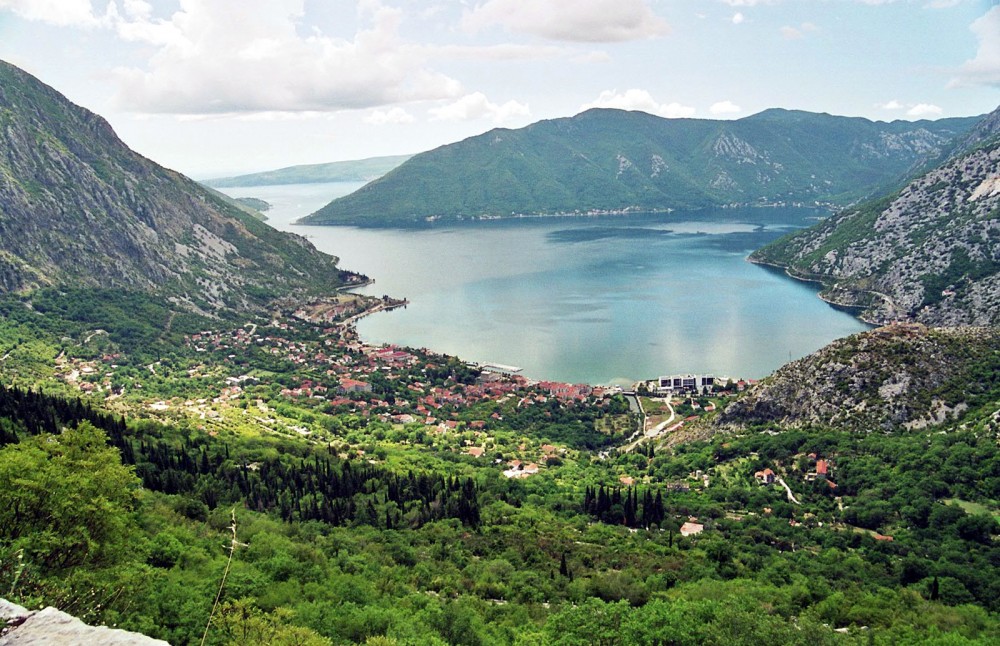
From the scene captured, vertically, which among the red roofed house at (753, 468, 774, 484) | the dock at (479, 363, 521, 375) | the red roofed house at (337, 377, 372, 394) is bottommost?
the dock at (479, 363, 521, 375)

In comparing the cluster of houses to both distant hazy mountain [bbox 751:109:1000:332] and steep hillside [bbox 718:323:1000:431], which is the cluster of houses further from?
distant hazy mountain [bbox 751:109:1000:332]

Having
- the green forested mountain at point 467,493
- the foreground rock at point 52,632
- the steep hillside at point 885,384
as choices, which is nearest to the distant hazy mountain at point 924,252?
the steep hillside at point 885,384

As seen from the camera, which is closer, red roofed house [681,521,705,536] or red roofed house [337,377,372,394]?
red roofed house [681,521,705,536]

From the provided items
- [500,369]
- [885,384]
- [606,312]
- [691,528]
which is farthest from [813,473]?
[606,312]

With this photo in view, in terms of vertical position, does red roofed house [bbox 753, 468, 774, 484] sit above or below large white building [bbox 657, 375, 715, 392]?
above

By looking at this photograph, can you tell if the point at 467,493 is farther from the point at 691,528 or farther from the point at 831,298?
the point at 831,298

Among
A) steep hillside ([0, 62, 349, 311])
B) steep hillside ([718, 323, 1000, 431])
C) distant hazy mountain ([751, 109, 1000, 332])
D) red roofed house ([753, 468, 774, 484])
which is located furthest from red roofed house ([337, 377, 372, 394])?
distant hazy mountain ([751, 109, 1000, 332])

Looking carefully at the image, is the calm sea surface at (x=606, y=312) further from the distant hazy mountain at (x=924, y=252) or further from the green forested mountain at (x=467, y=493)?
the green forested mountain at (x=467, y=493)

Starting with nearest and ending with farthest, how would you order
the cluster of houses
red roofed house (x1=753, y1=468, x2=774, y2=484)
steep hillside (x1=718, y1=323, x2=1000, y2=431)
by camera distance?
1. the cluster of houses
2. red roofed house (x1=753, y1=468, x2=774, y2=484)
3. steep hillside (x1=718, y1=323, x2=1000, y2=431)

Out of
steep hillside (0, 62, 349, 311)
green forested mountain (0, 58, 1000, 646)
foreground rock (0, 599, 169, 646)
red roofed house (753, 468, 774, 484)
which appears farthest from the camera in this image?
steep hillside (0, 62, 349, 311)
